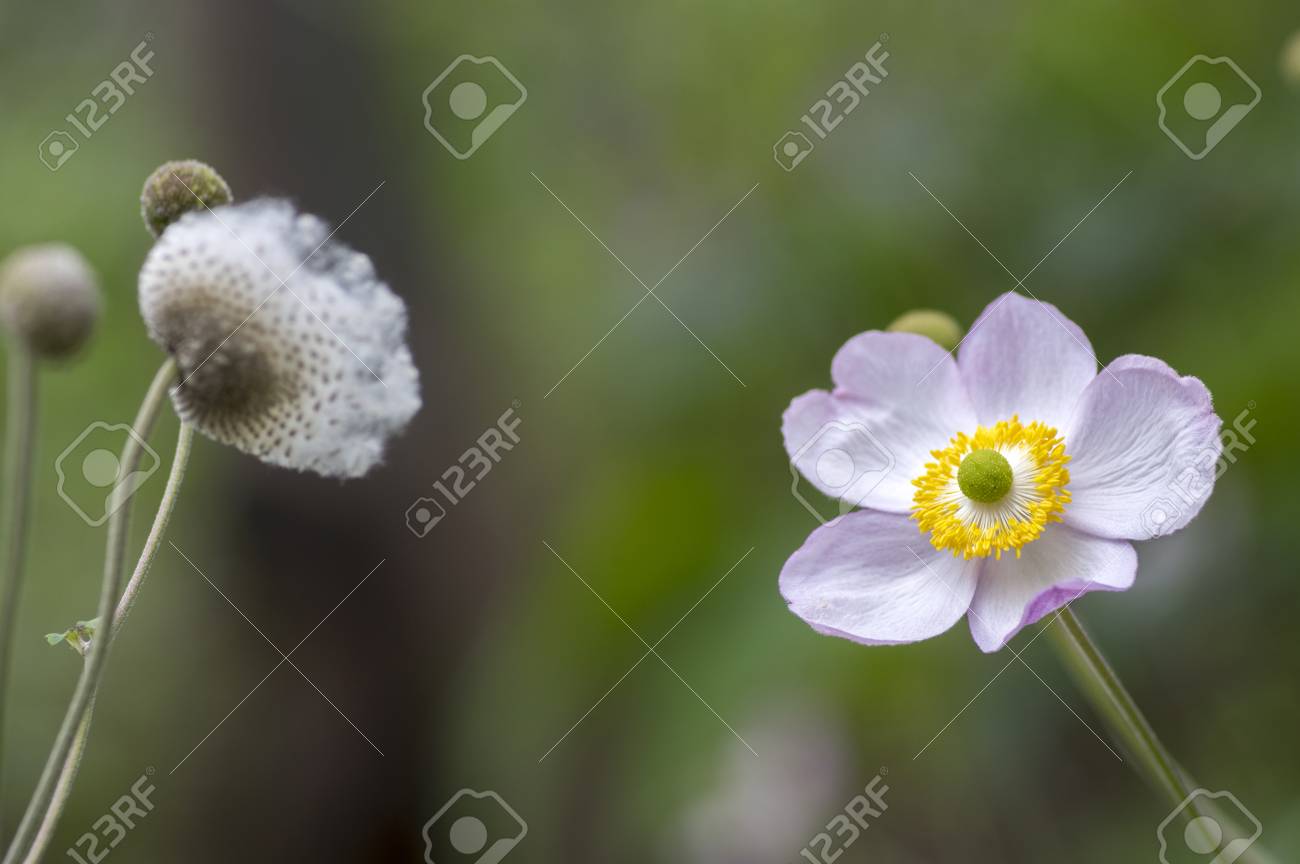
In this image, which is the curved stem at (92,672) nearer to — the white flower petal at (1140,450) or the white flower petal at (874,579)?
the white flower petal at (874,579)

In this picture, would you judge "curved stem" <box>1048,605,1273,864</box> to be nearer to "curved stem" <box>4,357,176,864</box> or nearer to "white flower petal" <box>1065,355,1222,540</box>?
"white flower petal" <box>1065,355,1222,540</box>

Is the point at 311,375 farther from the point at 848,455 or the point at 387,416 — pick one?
the point at 848,455

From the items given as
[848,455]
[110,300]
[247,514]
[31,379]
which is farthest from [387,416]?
[110,300]

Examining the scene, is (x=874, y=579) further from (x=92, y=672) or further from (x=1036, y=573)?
(x=92, y=672)

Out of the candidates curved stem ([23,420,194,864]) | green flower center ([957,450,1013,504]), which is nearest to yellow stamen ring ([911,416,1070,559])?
green flower center ([957,450,1013,504])

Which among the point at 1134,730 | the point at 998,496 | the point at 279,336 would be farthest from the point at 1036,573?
the point at 279,336

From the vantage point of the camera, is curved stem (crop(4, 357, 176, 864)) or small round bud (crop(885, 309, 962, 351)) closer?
curved stem (crop(4, 357, 176, 864))
